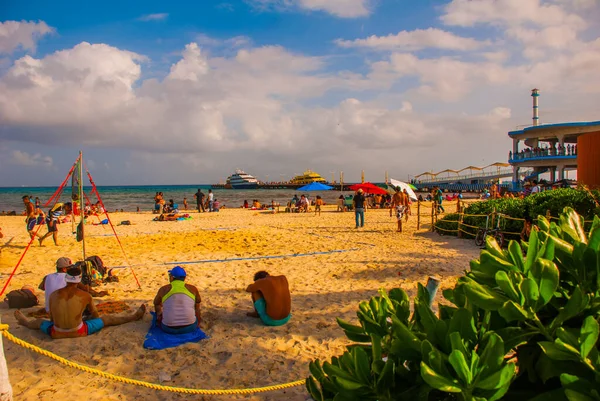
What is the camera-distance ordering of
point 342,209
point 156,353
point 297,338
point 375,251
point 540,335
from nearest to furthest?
point 540,335 → point 156,353 → point 297,338 → point 375,251 → point 342,209

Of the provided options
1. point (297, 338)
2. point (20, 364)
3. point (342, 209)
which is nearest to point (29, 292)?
point (20, 364)

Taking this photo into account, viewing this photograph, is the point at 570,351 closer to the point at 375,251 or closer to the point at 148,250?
the point at 375,251

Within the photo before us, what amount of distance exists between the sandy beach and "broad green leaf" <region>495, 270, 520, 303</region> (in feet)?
10.2

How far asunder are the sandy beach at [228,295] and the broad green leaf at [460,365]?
3.06 meters

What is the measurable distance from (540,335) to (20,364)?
198 inches

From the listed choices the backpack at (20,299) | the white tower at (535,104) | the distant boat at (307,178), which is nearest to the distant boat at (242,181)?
the distant boat at (307,178)

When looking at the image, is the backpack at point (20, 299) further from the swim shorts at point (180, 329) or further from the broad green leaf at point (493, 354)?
the broad green leaf at point (493, 354)

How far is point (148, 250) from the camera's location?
1117 centimetres

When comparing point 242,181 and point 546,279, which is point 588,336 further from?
point 242,181

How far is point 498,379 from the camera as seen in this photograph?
1.08 metres

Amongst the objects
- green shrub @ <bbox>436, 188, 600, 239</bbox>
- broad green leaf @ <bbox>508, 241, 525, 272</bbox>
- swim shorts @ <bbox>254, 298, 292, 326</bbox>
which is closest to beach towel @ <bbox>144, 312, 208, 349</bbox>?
swim shorts @ <bbox>254, 298, 292, 326</bbox>

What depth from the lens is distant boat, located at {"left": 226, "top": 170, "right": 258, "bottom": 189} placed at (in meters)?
92.8

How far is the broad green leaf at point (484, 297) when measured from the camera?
1185 mm

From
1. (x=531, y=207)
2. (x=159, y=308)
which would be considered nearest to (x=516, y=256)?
(x=159, y=308)
